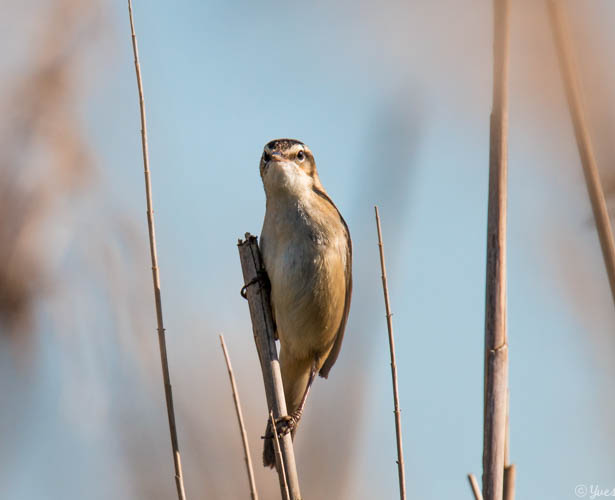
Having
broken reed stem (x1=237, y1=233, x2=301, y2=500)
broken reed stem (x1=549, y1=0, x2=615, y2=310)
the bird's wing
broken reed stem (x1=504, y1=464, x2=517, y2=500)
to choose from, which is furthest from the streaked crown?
broken reed stem (x1=504, y1=464, x2=517, y2=500)

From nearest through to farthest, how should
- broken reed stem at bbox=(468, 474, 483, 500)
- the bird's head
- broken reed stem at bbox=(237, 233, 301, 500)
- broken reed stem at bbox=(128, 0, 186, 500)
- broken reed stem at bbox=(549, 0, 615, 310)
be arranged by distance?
broken reed stem at bbox=(468, 474, 483, 500)
broken reed stem at bbox=(549, 0, 615, 310)
broken reed stem at bbox=(128, 0, 186, 500)
broken reed stem at bbox=(237, 233, 301, 500)
the bird's head

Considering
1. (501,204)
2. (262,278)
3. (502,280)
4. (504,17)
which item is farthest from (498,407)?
(262,278)

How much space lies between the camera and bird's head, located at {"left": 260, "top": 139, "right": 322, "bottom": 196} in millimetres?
3525

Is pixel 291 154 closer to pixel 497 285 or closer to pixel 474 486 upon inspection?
pixel 497 285

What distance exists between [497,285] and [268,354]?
898mm

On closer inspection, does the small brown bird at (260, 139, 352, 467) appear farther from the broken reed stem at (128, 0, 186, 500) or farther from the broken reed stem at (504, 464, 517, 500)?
the broken reed stem at (504, 464, 517, 500)

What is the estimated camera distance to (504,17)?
5.99 feet

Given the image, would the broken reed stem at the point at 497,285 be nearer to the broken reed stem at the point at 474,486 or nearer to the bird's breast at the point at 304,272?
the broken reed stem at the point at 474,486

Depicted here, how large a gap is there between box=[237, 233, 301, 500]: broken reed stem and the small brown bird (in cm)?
33

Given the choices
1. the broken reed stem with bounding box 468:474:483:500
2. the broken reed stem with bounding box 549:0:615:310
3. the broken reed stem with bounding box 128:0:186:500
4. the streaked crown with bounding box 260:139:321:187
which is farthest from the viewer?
the streaked crown with bounding box 260:139:321:187

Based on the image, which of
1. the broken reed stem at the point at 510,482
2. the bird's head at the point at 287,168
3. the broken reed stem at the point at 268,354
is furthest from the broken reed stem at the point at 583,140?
the bird's head at the point at 287,168

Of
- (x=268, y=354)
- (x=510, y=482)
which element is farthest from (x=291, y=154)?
(x=510, y=482)

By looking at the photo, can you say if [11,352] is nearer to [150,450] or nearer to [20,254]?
[20,254]

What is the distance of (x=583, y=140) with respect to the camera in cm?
187
